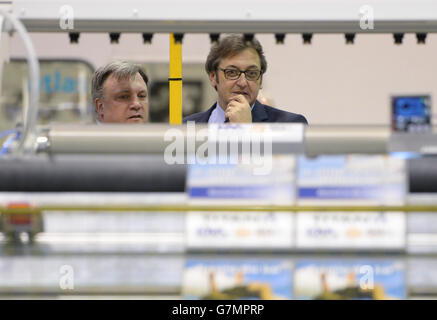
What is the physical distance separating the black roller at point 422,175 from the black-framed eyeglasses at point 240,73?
851 mm

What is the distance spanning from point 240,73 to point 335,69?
434 cm

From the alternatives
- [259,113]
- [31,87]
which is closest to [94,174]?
[31,87]

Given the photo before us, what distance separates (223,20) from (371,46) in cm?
560

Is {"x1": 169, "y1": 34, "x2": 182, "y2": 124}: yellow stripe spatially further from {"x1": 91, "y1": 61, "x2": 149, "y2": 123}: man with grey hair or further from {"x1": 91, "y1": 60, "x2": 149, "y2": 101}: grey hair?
{"x1": 91, "y1": 60, "x2": 149, "y2": 101}: grey hair

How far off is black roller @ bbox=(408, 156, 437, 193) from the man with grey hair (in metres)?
0.91

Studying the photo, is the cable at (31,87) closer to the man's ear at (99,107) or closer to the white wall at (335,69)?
the man's ear at (99,107)

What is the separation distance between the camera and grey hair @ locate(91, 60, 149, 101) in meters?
2.07

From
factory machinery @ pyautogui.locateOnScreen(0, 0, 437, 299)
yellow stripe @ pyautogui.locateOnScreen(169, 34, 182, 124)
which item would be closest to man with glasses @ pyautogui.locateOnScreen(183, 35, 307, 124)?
yellow stripe @ pyautogui.locateOnScreen(169, 34, 182, 124)

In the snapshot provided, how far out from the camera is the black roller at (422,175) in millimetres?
1212

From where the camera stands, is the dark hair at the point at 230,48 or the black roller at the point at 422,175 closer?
the black roller at the point at 422,175

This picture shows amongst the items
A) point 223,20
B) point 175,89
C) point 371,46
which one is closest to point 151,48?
point 371,46

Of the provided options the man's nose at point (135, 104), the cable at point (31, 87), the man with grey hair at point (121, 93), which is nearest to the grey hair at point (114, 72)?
the man with grey hair at point (121, 93)

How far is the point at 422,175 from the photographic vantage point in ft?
4.00
